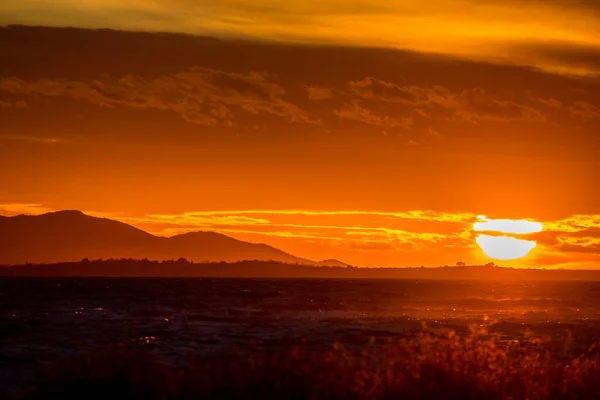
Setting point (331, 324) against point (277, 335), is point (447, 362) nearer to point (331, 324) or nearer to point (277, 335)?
point (277, 335)

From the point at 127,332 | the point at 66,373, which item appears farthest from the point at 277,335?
the point at 66,373

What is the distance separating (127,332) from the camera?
184 ft

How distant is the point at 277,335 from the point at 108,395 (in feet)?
103

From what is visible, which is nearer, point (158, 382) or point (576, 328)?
point (158, 382)

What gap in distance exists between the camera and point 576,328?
66.4 meters

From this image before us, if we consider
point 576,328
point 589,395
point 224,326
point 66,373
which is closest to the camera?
point 589,395

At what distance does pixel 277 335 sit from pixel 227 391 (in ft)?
106

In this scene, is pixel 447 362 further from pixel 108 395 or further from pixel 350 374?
pixel 108 395

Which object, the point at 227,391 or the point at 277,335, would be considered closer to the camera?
the point at 227,391

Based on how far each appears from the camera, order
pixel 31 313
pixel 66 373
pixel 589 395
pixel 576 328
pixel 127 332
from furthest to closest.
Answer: pixel 31 313, pixel 576 328, pixel 127 332, pixel 66 373, pixel 589 395

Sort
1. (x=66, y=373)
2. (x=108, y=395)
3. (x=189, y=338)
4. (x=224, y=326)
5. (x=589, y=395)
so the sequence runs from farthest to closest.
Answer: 1. (x=224, y=326)
2. (x=189, y=338)
3. (x=66, y=373)
4. (x=108, y=395)
5. (x=589, y=395)

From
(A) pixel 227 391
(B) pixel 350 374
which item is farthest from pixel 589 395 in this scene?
(A) pixel 227 391

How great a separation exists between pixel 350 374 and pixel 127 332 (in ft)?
117

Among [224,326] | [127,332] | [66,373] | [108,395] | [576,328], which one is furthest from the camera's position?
[576,328]
